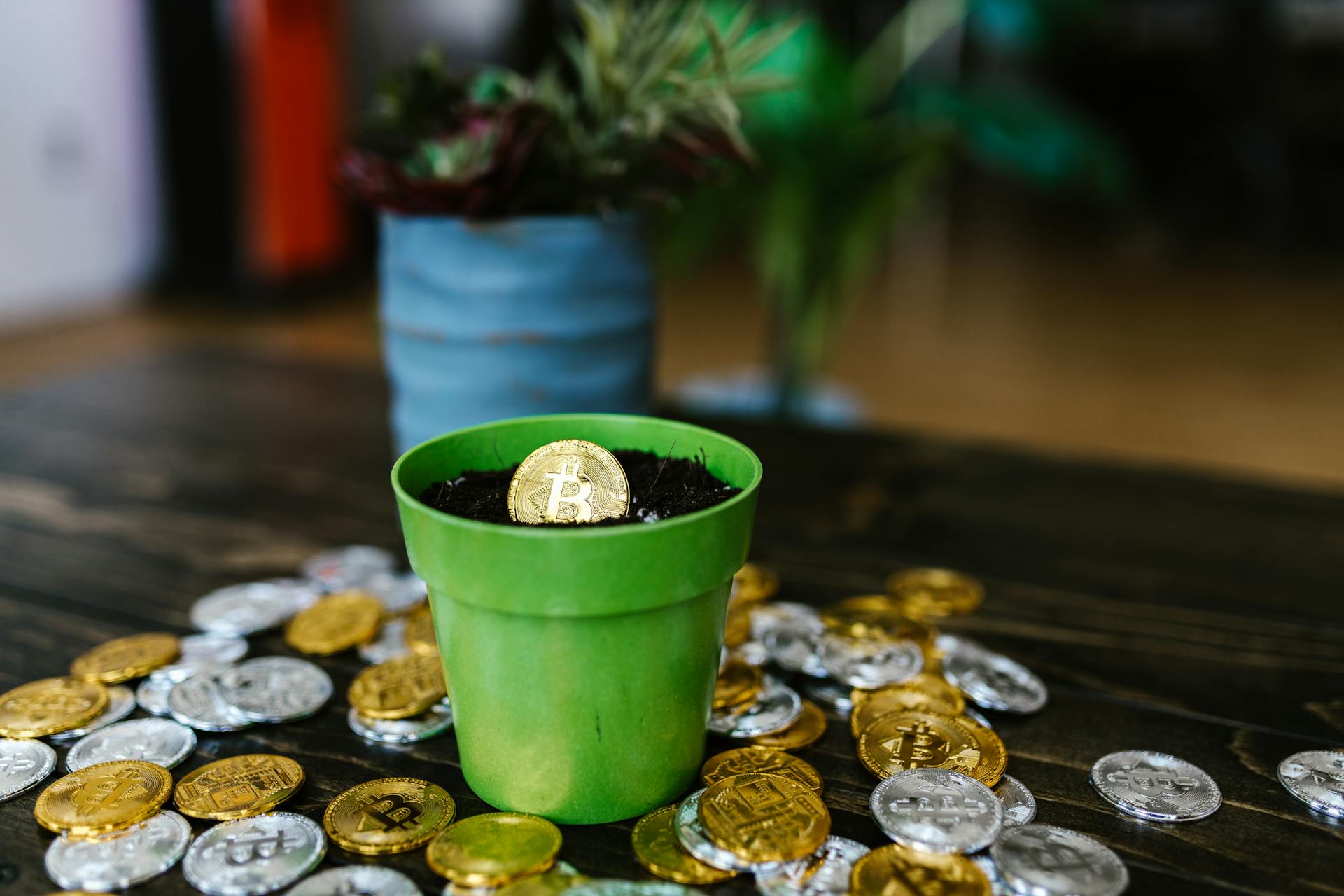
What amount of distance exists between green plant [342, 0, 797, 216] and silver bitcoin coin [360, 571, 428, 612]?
0.75 feet

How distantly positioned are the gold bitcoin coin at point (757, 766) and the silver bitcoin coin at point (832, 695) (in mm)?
57

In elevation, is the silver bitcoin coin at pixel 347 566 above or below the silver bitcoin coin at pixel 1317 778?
below

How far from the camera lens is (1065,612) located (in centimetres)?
63

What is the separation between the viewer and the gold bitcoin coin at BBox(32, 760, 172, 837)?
16.0 inches

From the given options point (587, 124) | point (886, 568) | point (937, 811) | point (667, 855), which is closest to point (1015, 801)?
point (937, 811)

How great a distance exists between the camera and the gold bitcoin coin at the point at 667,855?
38cm

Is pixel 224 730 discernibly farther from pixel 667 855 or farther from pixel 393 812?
pixel 667 855

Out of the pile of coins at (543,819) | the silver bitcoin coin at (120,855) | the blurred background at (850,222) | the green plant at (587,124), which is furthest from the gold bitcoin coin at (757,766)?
the blurred background at (850,222)

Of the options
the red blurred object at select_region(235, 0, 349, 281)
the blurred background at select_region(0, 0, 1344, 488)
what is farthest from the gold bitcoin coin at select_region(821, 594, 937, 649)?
the red blurred object at select_region(235, 0, 349, 281)

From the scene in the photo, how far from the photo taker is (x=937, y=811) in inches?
16.3

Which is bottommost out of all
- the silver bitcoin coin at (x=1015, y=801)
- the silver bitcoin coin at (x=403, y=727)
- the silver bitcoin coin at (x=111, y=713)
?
the silver bitcoin coin at (x=111, y=713)

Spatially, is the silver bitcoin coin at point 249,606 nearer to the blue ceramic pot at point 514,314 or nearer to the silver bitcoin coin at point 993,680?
the blue ceramic pot at point 514,314

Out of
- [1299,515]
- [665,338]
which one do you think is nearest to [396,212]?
[1299,515]

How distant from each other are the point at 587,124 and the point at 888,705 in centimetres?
41
